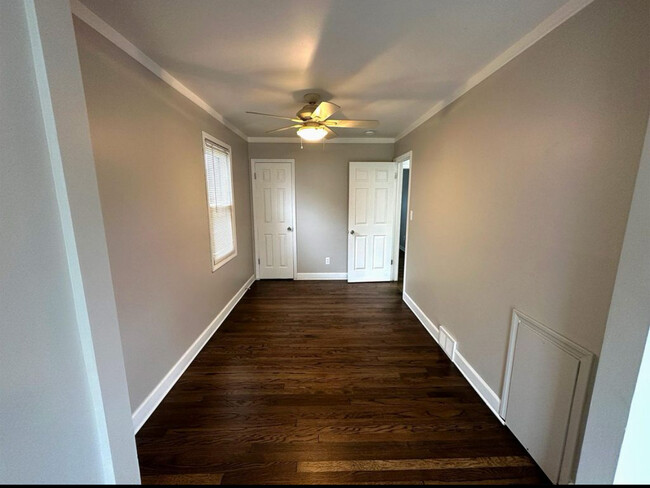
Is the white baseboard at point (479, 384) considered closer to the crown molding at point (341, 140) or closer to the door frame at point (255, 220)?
the door frame at point (255, 220)

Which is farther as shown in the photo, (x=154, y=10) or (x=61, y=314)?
(x=154, y=10)

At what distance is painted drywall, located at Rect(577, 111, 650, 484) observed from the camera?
1.95 ft

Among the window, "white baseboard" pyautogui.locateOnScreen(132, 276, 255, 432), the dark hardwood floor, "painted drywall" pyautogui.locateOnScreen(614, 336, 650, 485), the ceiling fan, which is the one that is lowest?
the dark hardwood floor

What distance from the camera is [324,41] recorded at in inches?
59.3

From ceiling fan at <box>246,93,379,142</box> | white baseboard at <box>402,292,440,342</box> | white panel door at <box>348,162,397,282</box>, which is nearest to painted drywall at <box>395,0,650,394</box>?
white baseboard at <box>402,292,440,342</box>

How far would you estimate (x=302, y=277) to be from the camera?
14.5ft

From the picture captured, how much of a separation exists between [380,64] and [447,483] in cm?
259

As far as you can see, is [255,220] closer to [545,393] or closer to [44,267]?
[44,267]

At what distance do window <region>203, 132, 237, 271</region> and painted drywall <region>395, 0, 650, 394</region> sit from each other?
2.45m

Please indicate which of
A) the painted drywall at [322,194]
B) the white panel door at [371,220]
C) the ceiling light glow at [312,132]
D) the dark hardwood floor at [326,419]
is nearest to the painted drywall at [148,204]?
the dark hardwood floor at [326,419]

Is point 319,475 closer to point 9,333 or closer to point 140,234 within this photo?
point 9,333

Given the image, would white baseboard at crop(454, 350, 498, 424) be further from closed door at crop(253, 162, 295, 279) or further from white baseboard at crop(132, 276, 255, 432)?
closed door at crop(253, 162, 295, 279)

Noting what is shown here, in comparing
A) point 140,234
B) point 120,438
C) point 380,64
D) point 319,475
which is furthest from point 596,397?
point 140,234

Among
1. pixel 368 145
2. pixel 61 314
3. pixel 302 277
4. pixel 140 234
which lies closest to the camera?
pixel 61 314
